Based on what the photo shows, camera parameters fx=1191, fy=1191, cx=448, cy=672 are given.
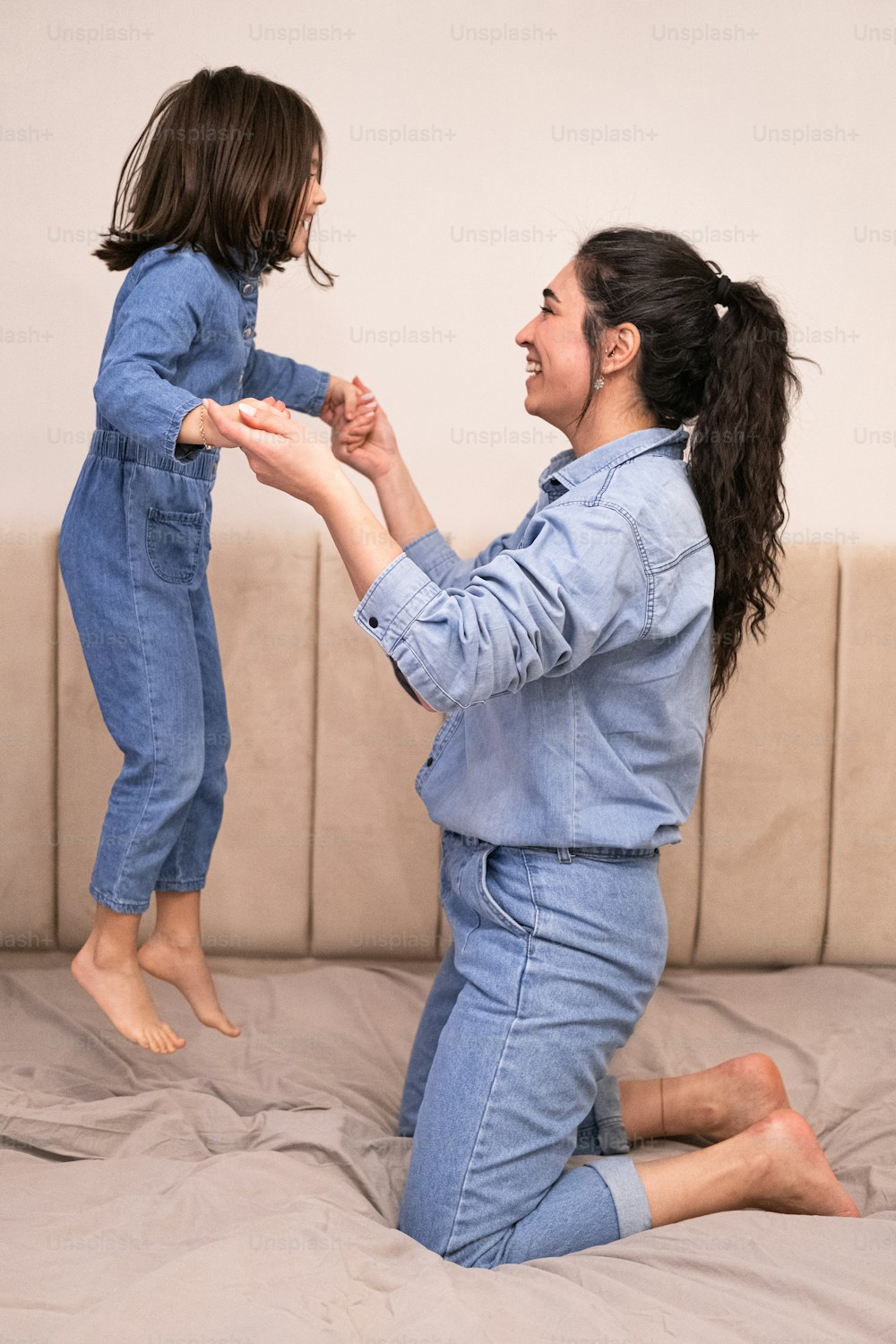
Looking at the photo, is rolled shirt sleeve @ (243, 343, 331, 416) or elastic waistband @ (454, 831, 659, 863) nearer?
elastic waistband @ (454, 831, 659, 863)

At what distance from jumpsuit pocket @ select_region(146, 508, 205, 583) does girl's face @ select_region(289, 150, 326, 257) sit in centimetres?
35

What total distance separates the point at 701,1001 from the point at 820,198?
1.42 m

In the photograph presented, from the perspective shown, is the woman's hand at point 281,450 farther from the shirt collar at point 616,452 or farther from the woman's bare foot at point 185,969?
the woman's bare foot at point 185,969

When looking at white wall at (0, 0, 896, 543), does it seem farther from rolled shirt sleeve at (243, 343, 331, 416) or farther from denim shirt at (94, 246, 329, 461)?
denim shirt at (94, 246, 329, 461)

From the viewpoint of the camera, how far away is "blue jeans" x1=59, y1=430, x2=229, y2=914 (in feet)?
4.78

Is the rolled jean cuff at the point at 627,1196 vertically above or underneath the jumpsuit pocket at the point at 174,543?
underneath

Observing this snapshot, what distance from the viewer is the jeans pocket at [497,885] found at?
1353mm

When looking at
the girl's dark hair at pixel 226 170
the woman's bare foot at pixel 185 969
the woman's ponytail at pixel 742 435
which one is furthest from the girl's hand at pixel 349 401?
the woman's bare foot at pixel 185 969

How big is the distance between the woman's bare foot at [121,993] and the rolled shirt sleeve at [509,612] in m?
0.59

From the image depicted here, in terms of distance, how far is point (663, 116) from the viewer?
6.86 ft

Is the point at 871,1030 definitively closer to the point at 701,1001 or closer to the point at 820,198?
the point at 701,1001

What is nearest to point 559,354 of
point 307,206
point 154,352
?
point 307,206

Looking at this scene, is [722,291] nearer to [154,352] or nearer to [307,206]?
[307,206]

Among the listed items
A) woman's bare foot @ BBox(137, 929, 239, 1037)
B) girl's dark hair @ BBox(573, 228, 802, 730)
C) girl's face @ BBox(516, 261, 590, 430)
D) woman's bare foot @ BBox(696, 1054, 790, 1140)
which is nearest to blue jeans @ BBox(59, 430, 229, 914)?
woman's bare foot @ BBox(137, 929, 239, 1037)
